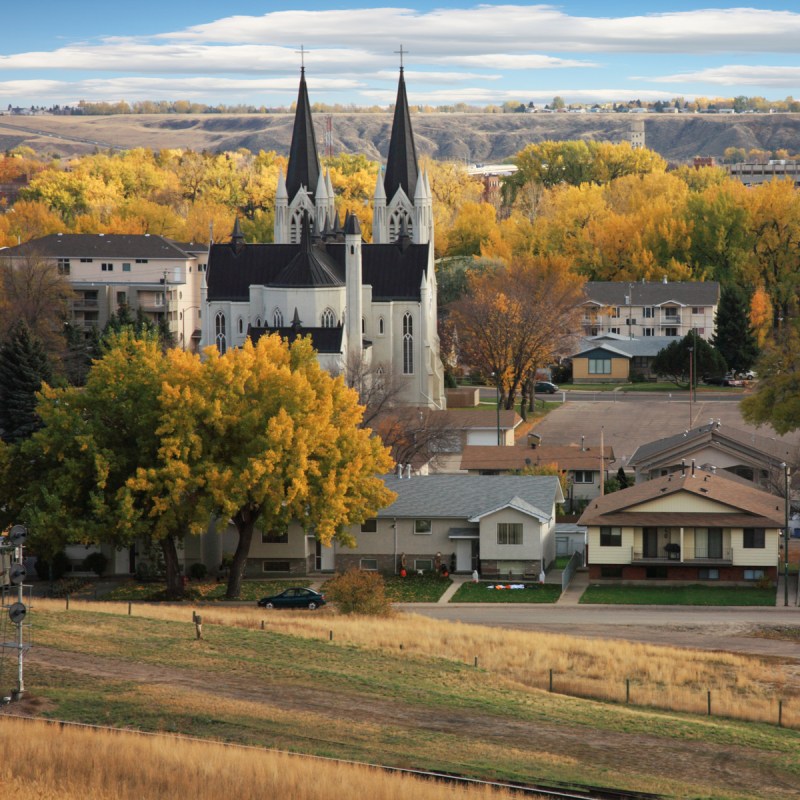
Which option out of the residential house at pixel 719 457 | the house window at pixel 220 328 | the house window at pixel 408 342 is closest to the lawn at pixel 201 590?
the residential house at pixel 719 457

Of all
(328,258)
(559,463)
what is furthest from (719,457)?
(328,258)

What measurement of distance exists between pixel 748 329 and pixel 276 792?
91.8m

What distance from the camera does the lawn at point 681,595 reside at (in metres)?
53.5

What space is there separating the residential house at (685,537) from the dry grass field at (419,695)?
11812 mm

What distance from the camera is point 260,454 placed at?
181ft

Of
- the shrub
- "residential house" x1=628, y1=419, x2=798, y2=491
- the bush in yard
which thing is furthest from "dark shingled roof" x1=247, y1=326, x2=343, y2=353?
the bush in yard

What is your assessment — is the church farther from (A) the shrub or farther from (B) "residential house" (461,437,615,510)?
(A) the shrub

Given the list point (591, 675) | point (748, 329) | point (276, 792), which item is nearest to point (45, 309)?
point (748, 329)

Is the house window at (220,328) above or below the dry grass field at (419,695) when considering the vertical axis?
above

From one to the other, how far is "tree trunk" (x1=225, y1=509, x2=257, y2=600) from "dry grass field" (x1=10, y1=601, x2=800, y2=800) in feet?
28.9

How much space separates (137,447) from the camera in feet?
186

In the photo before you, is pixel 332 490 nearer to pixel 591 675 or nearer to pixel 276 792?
pixel 591 675

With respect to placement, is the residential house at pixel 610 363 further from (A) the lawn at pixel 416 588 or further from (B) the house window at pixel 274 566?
(A) the lawn at pixel 416 588

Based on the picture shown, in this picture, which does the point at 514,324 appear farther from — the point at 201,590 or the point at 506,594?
the point at 201,590
